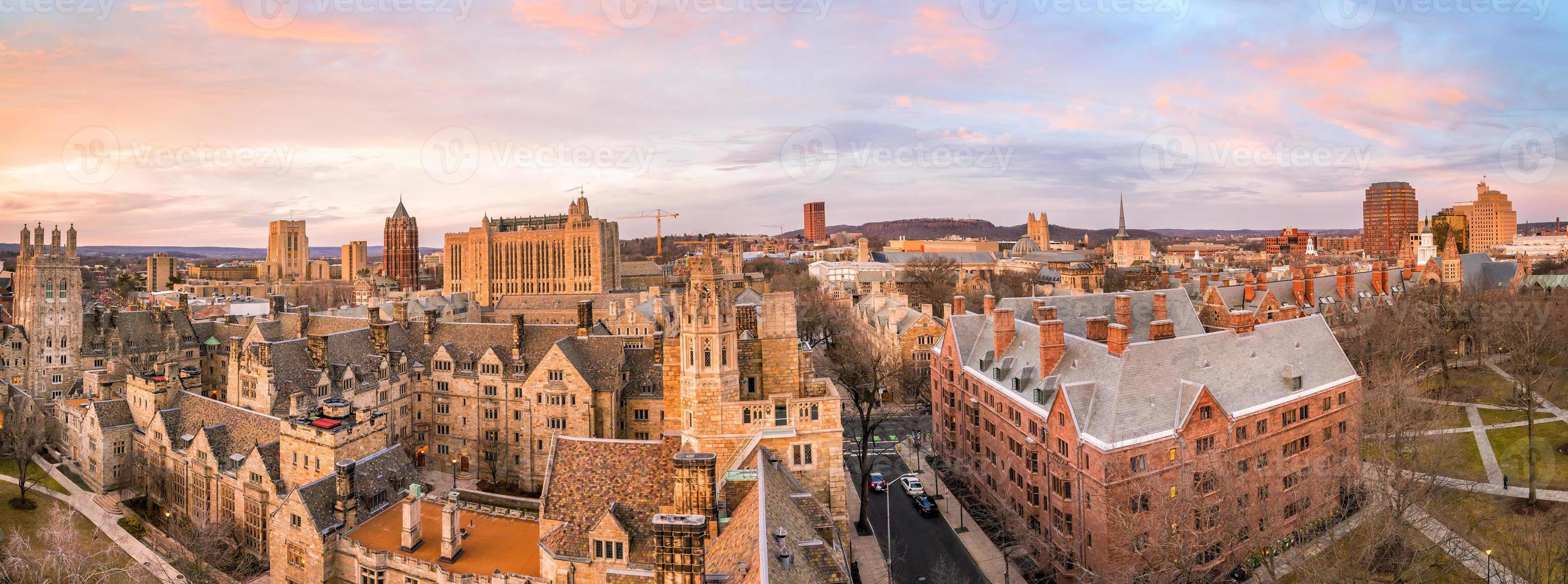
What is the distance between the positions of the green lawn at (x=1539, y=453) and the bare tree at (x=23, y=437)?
99994 millimetres

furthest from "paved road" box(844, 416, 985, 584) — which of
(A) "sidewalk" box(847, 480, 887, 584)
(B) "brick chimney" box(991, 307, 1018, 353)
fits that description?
(B) "brick chimney" box(991, 307, 1018, 353)

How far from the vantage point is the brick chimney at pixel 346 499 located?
134 ft

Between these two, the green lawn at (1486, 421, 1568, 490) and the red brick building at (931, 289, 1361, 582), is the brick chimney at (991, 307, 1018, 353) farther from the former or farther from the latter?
the green lawn at (1486, 421, 1568, 490)

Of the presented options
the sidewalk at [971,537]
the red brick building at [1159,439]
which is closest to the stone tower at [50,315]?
the sidewalk at [971,537]

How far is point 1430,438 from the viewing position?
179 feet

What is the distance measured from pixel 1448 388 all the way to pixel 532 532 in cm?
7834

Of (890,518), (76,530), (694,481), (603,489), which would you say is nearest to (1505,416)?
(890,518)

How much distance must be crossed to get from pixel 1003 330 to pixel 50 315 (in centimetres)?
8207

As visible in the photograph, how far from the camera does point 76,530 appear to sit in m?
47.1

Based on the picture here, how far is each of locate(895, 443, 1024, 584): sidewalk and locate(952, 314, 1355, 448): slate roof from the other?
29.7ft

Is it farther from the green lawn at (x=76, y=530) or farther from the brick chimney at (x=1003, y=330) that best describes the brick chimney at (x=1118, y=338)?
the green lawn at (x=76, y=530)

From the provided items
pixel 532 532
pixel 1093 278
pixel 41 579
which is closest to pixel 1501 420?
pixel 1093 278

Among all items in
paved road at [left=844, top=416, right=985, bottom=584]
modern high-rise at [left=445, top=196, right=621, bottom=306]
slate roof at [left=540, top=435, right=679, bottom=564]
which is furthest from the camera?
modern high-rise at [left=445, top=196, right=621, bottom=306]

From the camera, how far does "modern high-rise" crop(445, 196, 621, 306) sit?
153 metres
